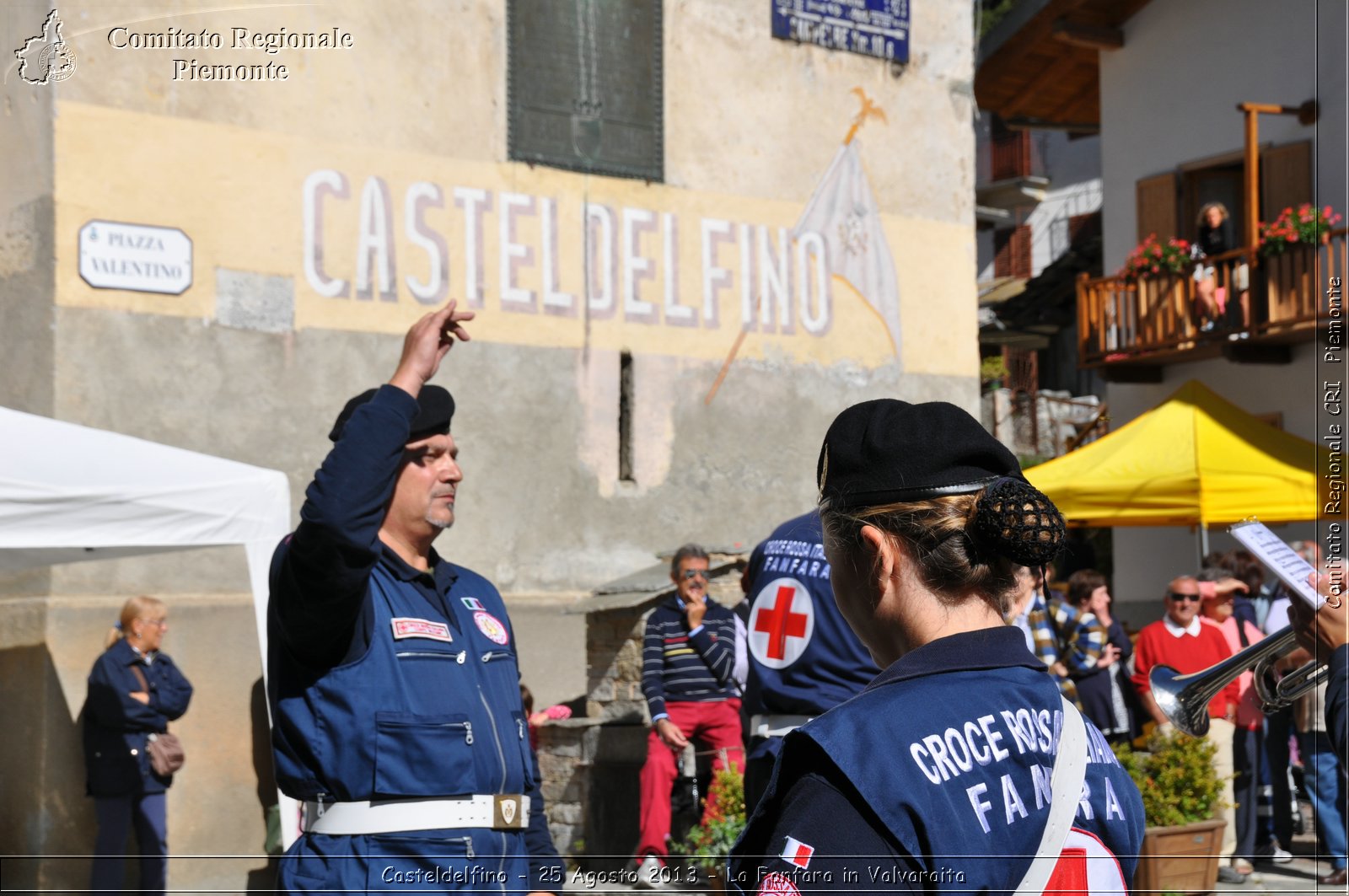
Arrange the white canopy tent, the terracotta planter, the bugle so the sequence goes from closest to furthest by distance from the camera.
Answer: the bugle → the white canopy tent → the terracotta planter

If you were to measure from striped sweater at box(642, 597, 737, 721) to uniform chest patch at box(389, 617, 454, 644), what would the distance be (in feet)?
18.8

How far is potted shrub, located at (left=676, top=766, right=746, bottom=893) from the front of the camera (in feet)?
23.1

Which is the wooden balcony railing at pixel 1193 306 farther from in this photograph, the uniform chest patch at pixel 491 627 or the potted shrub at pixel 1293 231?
the uniform chest patch at pixel 491 627

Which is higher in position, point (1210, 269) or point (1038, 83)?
point (1038, 83)

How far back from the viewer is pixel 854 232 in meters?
14.9

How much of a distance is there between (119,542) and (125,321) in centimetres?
404

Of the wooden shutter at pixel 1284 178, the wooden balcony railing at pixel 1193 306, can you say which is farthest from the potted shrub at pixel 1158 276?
the wooden shutter at pixel 1284 178

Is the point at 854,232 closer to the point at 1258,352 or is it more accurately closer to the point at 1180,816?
the point at 1258,352

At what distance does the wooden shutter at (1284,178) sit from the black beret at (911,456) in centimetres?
1789

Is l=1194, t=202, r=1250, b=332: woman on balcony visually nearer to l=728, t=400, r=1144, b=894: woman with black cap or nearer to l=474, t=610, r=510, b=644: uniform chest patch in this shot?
A: l=474, t=610, r=510, b=644: uniform chest patch

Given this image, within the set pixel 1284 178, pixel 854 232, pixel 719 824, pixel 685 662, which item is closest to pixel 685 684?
pixel 685 662

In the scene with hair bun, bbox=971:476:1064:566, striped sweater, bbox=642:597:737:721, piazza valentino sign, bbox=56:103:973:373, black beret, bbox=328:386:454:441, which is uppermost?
piazza valentino sign, bbox=56:103:973:373

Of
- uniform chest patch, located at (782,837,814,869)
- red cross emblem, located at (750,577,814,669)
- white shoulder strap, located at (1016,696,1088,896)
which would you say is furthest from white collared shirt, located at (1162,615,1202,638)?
uniform chest patch, located at (782,837,814,869)

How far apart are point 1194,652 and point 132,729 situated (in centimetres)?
667
